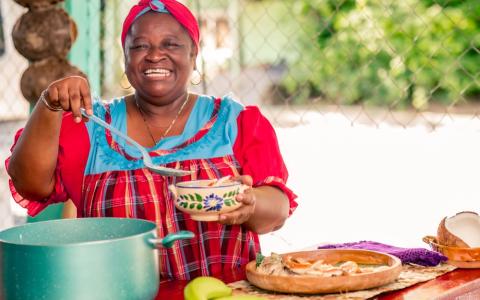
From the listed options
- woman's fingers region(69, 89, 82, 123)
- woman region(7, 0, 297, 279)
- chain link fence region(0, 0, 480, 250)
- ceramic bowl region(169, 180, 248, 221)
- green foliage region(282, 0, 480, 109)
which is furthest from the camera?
green foliage region(282, 0, 480, 109)

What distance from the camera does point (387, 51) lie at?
710 centimetres

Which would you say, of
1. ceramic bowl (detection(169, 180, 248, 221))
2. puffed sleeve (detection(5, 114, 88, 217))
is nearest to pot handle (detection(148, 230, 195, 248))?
ceramic bowl (detection(169, 180, 248, 221))

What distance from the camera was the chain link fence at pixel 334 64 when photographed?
573cm

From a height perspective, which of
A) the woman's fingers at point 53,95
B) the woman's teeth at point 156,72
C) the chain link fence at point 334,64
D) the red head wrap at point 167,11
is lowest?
the woman's fingers at point 53,95

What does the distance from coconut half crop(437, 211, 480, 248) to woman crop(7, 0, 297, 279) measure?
1.47 feet

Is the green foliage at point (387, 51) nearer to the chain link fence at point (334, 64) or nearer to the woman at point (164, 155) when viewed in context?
the chain link fence at point (334, 64)

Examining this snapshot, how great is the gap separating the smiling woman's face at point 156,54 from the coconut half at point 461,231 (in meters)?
0.91

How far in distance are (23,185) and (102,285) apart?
921mm

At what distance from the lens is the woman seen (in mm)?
2191

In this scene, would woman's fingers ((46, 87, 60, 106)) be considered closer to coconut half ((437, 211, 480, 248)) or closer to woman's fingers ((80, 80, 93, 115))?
woman's fingers ((80, 80, 93, 115))

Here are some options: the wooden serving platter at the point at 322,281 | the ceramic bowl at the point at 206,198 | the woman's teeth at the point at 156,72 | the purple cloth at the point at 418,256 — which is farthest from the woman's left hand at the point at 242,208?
the woman's teeth at the point at 156,72

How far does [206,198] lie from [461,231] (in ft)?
2.71

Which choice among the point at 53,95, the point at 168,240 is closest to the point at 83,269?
the point at 168,240

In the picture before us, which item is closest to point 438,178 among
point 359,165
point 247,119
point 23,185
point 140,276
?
point 359,165
